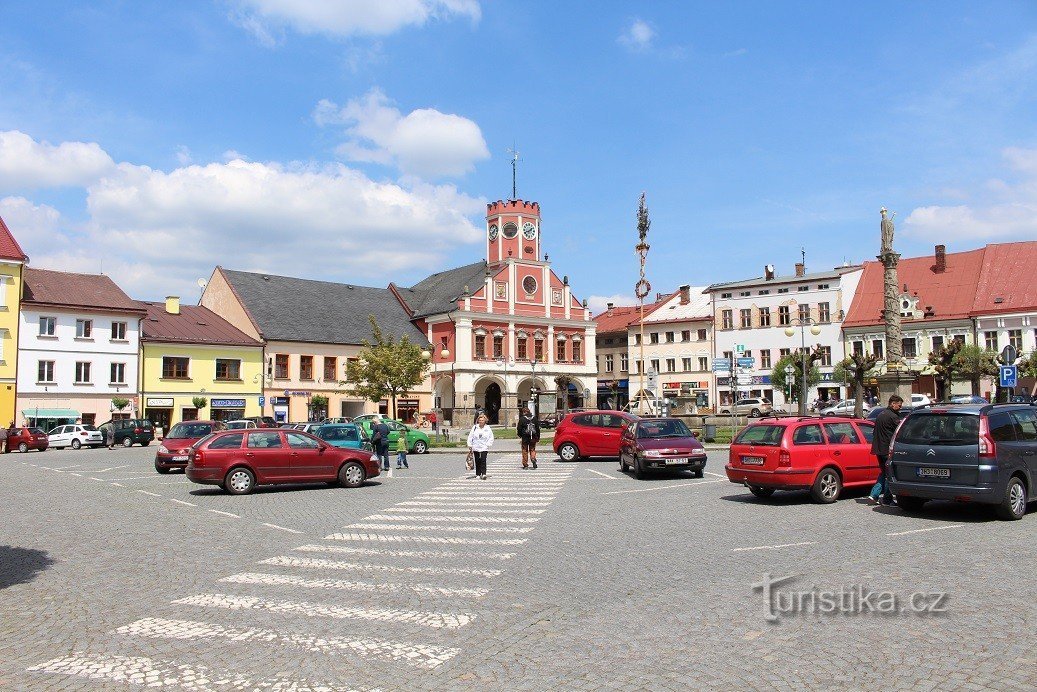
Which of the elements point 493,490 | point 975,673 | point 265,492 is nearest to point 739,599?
point 975,673

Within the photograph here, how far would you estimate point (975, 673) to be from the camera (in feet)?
19.5

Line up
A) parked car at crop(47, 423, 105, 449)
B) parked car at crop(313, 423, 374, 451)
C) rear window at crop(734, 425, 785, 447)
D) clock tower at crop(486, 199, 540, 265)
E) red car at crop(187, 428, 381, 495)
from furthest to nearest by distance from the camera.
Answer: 1. clock tower at crop(486, 199, 540, 265)
2. parked car at crop(47, 423, 105, 449)
3. parked car at crop(313, 423, 374, 451)
4. red car at crop(187, 428, 381, 495)
5. rear window at crop(734, 425, 785, 447)

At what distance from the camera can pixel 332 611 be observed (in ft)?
26.2

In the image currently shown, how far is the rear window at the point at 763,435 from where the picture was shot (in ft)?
52.1

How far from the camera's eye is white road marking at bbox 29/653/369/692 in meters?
5.93

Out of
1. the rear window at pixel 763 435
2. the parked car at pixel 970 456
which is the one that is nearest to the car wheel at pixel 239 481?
the rear window at pixel 763 435

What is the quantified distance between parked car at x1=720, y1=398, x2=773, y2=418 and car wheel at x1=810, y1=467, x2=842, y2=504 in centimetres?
2434

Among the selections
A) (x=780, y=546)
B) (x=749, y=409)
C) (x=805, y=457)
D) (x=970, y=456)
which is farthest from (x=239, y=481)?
(x=749, y=409)

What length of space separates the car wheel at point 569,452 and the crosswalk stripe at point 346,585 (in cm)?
2027

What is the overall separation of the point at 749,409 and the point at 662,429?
30.8m

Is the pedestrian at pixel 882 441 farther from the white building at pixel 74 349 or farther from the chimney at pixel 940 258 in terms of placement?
the chimney at pixel 940 258

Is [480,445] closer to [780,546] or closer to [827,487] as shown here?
[827,487]

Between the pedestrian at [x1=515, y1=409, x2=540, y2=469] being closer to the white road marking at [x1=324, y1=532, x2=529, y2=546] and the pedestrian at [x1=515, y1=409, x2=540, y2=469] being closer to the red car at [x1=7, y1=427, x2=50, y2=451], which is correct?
the white road marking at [x1=324, y1=532, x2=529, y2=546]

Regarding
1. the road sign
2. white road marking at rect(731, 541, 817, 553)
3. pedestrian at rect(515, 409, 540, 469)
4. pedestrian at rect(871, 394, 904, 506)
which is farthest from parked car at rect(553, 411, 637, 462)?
white road marking at rect(731, 541, 817, 553)
